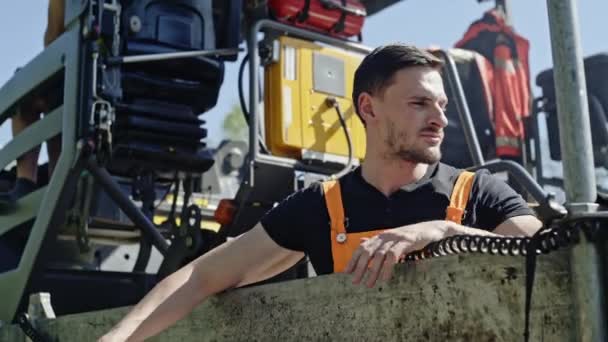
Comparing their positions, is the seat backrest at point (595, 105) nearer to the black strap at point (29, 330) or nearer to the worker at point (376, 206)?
the worker at point (376, 206)

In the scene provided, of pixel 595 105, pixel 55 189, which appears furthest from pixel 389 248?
pixel 595 105

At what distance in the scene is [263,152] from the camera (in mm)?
4047

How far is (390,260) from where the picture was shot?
1.60 metres

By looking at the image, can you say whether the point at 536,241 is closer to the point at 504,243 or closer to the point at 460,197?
the point at 504,243

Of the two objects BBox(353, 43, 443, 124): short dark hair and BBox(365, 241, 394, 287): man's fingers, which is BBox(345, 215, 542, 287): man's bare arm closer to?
BBox(365, 241, 394, 287): man's fingers

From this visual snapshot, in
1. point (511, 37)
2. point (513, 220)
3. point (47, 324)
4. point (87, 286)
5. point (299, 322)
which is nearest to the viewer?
point (299, 322)

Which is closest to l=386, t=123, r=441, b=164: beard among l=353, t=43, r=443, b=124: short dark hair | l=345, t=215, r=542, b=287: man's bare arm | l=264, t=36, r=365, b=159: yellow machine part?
l=353, t=43, r=443, b=124: short dark hair

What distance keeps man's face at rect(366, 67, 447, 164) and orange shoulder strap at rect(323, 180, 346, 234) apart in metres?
0.16

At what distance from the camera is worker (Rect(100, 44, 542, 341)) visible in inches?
82.0

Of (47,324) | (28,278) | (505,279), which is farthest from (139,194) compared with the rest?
(505,279)

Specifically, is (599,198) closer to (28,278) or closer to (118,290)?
(28,278)

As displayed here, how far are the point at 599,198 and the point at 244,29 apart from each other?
3.24m

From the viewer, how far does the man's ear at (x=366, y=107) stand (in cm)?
229

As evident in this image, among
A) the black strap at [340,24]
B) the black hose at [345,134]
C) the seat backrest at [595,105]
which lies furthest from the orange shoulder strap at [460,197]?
the seat backrest at [595,105]
